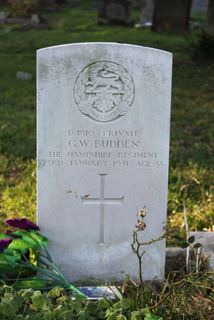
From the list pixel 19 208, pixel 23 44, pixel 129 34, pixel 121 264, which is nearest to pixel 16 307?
pixel 121 264

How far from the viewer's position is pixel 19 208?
498 cm

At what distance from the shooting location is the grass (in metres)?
5.10

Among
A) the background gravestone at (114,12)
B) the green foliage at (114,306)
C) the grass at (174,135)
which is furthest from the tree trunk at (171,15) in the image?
the green foliage at (114,306)

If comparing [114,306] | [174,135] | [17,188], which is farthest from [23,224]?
[174,135]

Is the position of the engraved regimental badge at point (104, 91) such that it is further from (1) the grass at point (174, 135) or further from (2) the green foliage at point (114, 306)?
(1) the grass at point (174, 135)

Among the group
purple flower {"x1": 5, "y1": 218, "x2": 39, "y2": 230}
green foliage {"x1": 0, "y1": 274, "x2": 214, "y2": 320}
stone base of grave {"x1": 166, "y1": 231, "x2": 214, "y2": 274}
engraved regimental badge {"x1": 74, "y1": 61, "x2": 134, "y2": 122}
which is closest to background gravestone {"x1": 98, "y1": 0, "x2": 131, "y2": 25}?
stone base of grave {"x1": 166, "y1": 231, "x2": 214, "y2": 274}

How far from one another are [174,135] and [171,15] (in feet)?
31.1

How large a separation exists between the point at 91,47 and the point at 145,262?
118 cm

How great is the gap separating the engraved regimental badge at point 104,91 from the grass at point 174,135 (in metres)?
1.28

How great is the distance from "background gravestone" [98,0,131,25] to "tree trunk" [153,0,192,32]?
2087 mm

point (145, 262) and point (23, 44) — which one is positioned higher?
point (23, 44)

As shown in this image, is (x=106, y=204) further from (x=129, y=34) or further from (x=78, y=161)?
(x=129, y=34)

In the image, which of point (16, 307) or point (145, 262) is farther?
point (145, 262)

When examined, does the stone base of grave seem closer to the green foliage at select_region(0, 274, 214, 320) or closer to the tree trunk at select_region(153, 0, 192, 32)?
the green foliage at select_region(0, 274, 214, 320)
